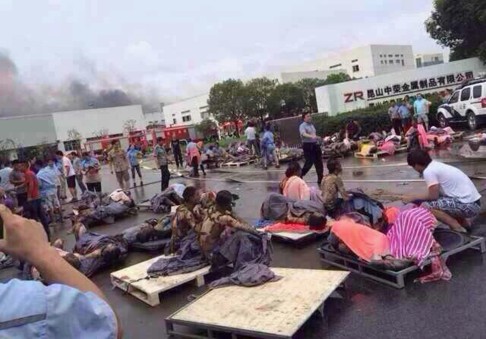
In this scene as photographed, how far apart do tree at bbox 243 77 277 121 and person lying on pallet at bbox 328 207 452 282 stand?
67480mm

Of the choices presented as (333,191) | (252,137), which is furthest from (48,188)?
(252,137)

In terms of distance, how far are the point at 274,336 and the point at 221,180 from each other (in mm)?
13272

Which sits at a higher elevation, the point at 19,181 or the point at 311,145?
the point at 19,181

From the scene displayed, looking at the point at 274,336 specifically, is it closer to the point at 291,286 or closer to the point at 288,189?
the point at 291,286

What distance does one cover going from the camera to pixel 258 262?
18.9ft

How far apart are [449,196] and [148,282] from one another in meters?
3.92

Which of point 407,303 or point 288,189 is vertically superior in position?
point 288,189

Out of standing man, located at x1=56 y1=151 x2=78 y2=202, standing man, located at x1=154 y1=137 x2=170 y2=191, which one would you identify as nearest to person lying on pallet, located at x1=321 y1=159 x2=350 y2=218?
standing man, located at x1=154 y1=137 x2=170 y2=191

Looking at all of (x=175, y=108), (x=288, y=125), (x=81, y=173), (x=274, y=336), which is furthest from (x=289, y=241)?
(x=175, y=108)

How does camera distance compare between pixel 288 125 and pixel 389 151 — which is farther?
pixel 288 125

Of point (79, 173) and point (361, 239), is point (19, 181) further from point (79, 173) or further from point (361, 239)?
point (361, 239)

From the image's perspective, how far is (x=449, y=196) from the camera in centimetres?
629

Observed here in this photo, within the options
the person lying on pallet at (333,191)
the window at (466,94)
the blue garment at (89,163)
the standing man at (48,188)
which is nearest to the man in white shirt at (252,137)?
the blue garment at (89,163)

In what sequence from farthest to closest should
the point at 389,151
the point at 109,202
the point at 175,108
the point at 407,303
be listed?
the point at 175,108 < the point at 389,151 < the point at 109,202 < the point at 407,303
